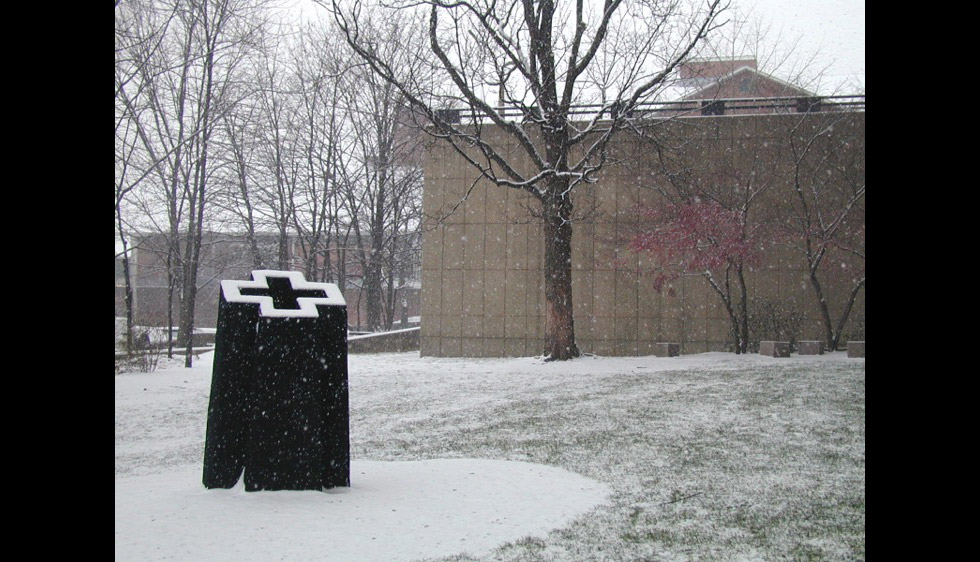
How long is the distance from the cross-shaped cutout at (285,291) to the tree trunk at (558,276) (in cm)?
1137

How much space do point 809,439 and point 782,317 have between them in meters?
11.9

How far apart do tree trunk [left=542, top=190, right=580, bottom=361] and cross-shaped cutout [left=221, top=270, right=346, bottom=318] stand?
11.4m

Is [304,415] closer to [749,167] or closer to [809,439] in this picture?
[809,439]

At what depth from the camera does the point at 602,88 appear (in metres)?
17.1

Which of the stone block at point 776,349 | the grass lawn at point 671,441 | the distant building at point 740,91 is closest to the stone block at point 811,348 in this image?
the stone block at point 776,349

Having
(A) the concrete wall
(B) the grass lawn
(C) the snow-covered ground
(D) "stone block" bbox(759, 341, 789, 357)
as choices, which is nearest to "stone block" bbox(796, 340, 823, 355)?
(D) "stone block" bbox(759, 341, 789, 357)

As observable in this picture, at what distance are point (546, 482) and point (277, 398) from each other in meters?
2.15

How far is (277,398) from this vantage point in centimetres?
514

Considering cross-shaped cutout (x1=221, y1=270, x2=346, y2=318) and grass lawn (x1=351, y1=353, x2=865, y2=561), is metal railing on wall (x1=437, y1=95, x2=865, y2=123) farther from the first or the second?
cross-shaped cutout (x1=221, y1=270, x2=346, y2=318)

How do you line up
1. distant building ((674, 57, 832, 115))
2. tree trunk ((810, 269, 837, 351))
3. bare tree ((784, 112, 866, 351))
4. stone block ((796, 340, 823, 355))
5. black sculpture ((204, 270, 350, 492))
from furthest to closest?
distant building ((674, 57, 832, 115))
bare tree ((784, 112, 866, 351))
tree trunk ((810, 269, 837, 351))
stone block ((796, 340, 823, 355))
black sculpture ((204, 270, 350, 492))

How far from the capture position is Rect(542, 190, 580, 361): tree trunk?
16672 millimetres

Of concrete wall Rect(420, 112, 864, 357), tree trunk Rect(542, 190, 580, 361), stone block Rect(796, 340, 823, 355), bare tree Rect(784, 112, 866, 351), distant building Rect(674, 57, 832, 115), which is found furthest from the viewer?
distant building Rect(674, 57, 832, 115)

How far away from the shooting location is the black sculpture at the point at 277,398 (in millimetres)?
5121
